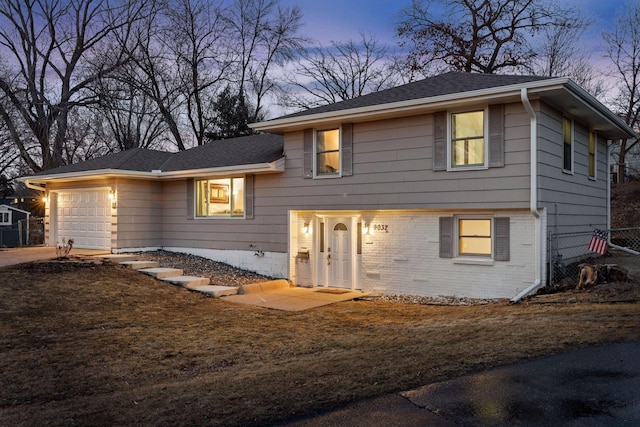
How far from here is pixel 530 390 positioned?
4566 mm

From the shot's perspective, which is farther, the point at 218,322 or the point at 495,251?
the point at 495,251

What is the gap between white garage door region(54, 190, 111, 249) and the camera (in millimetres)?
16203

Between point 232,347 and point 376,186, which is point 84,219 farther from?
point 232,347

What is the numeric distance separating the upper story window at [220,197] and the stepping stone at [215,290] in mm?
3085

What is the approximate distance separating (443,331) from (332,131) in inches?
277

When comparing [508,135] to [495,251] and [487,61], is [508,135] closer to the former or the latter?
[495,251]

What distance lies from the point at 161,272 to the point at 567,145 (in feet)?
34.3

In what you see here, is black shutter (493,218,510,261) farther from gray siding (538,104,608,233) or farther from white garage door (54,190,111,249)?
white garage door (54,190,111,249)

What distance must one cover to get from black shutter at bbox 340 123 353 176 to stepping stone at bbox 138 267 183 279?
517 centimetres

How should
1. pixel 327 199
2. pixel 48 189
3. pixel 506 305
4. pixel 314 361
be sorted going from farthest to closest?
pixel 48 189
pixel 327 199
pixel 506 305
pixel 314 361

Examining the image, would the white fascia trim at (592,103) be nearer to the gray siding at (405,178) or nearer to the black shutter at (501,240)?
the gray siding at (405,178)

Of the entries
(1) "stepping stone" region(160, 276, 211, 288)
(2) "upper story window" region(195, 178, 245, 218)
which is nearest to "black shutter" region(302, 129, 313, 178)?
(2) "upper story window" region(195, 178, 245, 218)

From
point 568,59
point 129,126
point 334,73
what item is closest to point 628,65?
point 568,59

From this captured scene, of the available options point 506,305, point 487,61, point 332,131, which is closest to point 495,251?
point 506,305
